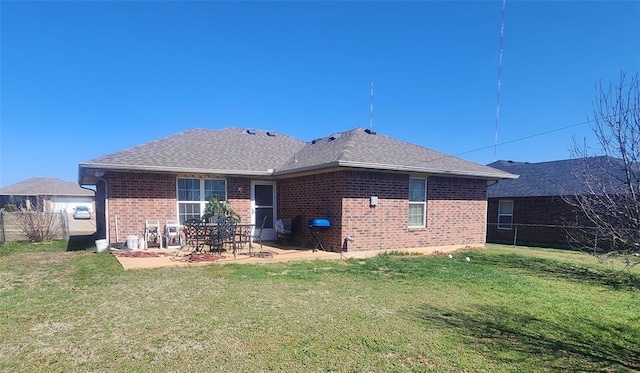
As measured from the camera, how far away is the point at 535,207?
17953mm

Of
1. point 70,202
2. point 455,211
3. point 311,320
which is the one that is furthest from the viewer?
point 70,202

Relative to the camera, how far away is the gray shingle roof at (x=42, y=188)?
3289 centimetres

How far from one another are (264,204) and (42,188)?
33078 millimetres

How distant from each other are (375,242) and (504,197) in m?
12.3

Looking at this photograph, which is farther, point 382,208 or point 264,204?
point 264,204

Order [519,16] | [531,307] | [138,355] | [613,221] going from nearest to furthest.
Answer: [138,355], [613,221], [531,307], [519,16]

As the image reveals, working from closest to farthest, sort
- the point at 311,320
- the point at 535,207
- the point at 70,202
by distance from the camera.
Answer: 1. the point at 311,320
2. the point at 535,207
3. the point at 70,202

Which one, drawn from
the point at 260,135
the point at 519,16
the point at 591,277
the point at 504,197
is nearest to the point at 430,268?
the point at 591,277

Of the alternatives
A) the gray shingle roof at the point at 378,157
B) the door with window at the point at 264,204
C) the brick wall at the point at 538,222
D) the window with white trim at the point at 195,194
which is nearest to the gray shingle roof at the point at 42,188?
the window with white trim at the point at 195,194

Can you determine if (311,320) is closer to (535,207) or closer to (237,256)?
(237,256)

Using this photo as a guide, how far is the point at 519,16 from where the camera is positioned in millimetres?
9758

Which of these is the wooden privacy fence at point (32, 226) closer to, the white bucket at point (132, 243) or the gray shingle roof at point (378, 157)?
the white bucket at point (132, 243)

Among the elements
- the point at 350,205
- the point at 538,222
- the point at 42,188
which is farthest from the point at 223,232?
the point at 42,188

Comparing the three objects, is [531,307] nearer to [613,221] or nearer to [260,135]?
[613,221]
